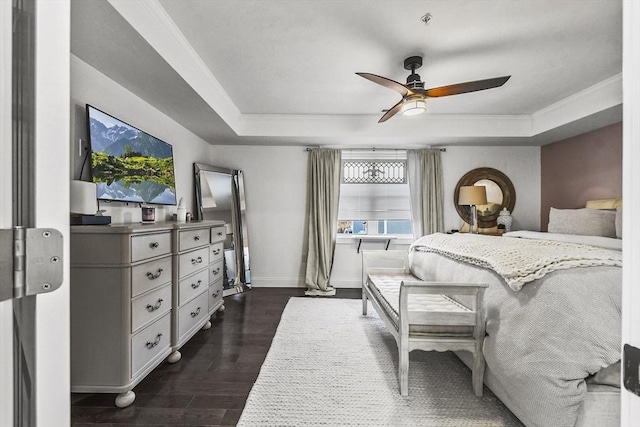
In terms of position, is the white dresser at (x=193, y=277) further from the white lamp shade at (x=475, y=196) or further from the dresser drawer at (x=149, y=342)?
the white lamp shade at (x=475, y=196)

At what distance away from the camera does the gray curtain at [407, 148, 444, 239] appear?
4.66m

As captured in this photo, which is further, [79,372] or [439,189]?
[439,189]

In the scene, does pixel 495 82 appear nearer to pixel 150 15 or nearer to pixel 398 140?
pixel 398 140

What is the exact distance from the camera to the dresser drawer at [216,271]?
10.1ft

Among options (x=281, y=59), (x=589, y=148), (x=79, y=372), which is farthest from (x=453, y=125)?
(x=79, y=372)

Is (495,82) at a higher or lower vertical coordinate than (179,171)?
higher

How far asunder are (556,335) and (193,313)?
250 centimetres

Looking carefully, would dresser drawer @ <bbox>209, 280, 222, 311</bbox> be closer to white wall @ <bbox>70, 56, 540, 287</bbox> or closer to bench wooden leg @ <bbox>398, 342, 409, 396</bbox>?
white wall @ <bbox>70, 56, 540, 287</bbox>

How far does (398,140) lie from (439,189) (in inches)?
39.7

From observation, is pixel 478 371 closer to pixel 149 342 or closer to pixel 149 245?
pixel 149 342

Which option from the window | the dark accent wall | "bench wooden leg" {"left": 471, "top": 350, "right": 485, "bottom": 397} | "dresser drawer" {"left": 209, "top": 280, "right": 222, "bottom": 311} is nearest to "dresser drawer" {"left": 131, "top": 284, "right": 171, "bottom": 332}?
"dresser drawer" {"left": 209, "top": 280, "right": 222, "bottom": 311}

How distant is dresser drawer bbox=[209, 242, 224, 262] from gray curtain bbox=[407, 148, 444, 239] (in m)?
2.85

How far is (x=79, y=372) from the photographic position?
5.83ft

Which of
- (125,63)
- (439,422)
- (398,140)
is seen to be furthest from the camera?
(398,140)
